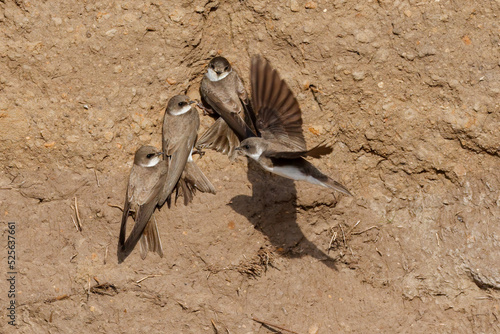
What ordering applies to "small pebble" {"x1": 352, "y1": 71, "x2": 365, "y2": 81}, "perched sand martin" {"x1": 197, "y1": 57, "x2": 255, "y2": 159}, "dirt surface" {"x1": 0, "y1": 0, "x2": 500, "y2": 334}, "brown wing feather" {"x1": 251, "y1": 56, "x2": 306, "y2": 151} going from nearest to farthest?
"brown wing feather" {"x1": 251, "y1": 56, "x2": 306, "y2": 151}
"dirt surface" {"x1": 0, "y1": 0, "x2": 500, "y2": 334}
"small pebble" {"x1": 352, "y1": 71, "x2": 365, "y2": 81}
"perched sand martin" {"x1": 197, "y1": 57, "x2": 255, "y2": 159}

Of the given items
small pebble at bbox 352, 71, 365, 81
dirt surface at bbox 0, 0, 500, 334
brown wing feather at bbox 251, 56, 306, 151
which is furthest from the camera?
small pebble at bbox 352, 71, 365, 81

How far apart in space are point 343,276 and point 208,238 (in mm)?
1053

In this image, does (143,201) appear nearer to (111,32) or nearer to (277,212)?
(277,212)

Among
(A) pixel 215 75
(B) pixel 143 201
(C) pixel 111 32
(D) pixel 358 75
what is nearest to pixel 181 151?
(B) pixel 143 201

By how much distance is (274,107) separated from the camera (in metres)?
3.69

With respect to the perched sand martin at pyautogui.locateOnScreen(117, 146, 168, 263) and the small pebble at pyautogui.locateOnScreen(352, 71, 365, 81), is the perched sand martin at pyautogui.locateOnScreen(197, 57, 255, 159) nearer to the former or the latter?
the perched sand martin at pyautogui.locateOnScreen(117, 146, 168, 263)

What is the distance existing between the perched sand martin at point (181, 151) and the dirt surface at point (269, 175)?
0.09 metres

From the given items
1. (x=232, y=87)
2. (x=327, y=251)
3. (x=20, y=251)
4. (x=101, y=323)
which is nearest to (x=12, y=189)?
(x=20, y=251)

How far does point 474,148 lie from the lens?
4.03m

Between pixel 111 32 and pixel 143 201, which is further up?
pixel 111 32

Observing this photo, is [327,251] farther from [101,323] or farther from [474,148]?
[101,323]

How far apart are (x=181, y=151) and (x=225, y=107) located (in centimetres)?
47

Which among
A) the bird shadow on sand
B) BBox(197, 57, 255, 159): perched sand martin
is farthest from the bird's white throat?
the bird shadow on sand

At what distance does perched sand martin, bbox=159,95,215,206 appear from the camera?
4070 millimetres
